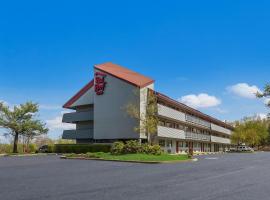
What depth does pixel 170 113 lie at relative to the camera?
60.1m

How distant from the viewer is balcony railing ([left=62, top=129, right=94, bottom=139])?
60.7 m

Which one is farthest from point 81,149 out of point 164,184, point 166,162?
point 164,184

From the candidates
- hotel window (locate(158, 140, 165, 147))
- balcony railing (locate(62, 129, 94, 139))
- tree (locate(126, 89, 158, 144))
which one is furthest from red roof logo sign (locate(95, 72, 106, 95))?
hotel window (locate(158, 140, 165, 147))

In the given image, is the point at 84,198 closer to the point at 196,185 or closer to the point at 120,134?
the point at 196,185

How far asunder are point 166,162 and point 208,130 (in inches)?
2237

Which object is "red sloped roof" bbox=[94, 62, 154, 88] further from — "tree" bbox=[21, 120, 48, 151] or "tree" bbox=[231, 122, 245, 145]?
"tree" bbox=[231, 122, 245, 145]

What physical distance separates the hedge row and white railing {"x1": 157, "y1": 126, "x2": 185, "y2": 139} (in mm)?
8614

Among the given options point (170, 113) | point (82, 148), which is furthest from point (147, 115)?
point (82, 148)

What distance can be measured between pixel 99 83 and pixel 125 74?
4.39m

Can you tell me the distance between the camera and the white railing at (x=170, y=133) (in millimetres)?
55844

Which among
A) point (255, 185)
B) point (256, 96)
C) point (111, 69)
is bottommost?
point (255, 185)

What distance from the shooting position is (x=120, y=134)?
55812 millimetres

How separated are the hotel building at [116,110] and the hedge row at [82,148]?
3529 millimetres

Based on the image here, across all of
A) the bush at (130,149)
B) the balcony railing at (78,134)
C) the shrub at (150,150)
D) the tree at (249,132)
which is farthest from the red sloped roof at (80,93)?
the tree at (249,132)
